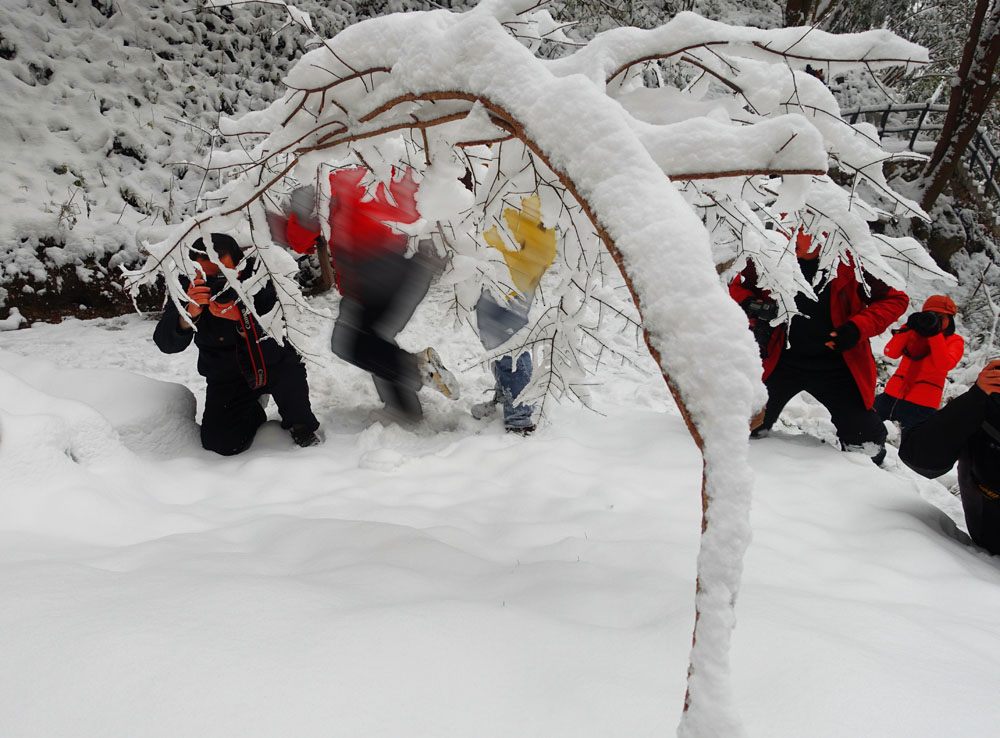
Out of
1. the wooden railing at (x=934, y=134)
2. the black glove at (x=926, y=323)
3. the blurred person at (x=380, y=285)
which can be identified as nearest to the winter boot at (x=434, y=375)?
the blurred person at (x=380, y=285)

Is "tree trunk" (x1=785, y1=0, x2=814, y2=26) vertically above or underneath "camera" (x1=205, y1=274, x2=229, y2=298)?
above

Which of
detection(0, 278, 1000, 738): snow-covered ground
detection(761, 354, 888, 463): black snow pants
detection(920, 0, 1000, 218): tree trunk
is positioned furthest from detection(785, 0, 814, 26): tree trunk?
detection(0, 278, 1000, 738): snow-covered ground

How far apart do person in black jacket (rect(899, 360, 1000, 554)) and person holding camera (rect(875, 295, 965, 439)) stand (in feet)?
4.19

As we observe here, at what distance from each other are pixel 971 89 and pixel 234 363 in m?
9.35

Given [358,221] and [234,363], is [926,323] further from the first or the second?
[234,363]

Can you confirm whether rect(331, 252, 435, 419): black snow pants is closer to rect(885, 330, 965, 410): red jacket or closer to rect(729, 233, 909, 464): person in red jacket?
rect(729, 233, 909, 464): person in red jacket

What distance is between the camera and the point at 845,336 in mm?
3193

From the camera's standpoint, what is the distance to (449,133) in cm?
158

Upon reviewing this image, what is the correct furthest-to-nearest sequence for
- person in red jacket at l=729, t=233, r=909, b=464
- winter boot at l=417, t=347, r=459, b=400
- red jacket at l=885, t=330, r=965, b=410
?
winter boot at l=417, t=347, r=459, b=400 → red jacket at l=885, t=330, r=965, b=410 → person in red jacket at l=729, t=233, r=909, b=464

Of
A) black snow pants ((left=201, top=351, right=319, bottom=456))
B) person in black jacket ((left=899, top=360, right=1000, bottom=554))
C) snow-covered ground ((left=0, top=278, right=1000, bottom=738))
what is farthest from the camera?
black snow pants ((left=201, top=351, right=319, bottom=456))

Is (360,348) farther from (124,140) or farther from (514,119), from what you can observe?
(124,140)

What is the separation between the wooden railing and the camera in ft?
27.7

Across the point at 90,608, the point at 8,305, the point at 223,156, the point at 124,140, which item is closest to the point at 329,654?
the point at 90,608

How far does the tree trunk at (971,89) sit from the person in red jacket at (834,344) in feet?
17.9
